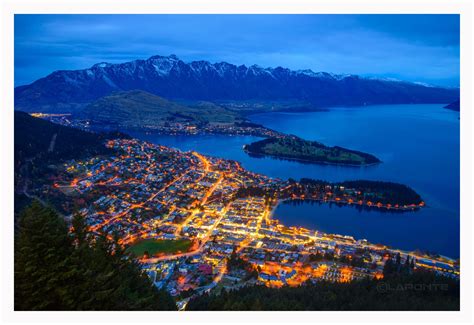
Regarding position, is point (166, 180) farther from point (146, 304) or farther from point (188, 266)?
point (146, 304)

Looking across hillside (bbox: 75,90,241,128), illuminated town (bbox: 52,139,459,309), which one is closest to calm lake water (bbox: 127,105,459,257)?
illuminated town (bbox: 52,139,459,309)

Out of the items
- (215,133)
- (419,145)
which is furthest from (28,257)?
(215,133)

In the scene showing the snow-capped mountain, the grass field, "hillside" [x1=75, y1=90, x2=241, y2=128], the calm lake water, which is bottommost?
the grass field

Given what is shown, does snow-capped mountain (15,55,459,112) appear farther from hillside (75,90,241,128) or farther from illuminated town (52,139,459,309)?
illuminated town (52,139,459,309)

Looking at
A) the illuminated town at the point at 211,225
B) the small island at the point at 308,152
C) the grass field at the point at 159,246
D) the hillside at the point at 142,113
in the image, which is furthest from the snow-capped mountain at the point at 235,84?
the grass field at the point at 159,246

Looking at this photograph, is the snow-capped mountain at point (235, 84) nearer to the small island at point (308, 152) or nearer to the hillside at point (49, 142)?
the small island at point (308, 152)
